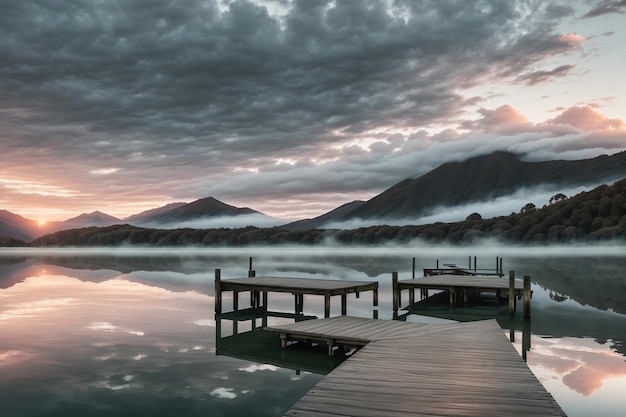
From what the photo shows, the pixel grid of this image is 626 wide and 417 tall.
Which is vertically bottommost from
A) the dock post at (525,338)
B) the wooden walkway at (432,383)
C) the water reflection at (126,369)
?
the water reflection at (126,369)

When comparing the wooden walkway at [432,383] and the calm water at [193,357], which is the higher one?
the wooden walkway at [432,383]

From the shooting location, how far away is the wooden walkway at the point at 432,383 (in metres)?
7.96

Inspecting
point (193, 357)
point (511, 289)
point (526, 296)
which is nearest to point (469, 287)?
point (511, 289)

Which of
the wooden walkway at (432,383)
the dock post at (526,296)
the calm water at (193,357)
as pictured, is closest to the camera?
the wooden walkway at (432,383)

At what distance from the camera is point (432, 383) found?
30.8ft

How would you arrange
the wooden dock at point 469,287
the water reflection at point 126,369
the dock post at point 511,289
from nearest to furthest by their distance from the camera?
the water reflection at point 126,369 → the dock post at point 511,289 → the wooden dock at point 469,287

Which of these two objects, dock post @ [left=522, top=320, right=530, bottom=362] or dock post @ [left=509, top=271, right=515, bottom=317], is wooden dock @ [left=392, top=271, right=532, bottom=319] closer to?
dock post @ [left=509, top=271, right=515, bottom=317]

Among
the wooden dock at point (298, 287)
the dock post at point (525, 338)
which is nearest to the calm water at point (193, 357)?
the dock post at point (525, 338)

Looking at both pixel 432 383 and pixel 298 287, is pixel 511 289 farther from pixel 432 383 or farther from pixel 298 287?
pixel 432 383

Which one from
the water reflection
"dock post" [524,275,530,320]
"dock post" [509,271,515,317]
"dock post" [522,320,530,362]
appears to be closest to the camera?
the water reflection

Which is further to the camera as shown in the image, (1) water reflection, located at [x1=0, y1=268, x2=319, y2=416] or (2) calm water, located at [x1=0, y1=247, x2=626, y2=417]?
(2) calm water, located at [x1=0, y1=247, x2=626, y2=417]

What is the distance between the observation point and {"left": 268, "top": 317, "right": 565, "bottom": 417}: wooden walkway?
7963mm

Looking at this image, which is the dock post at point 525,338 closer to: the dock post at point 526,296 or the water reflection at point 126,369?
the dock post at point 526,296

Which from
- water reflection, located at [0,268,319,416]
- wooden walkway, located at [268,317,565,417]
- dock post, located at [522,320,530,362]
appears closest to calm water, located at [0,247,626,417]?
water reflection, located at [0,268,319,416]
